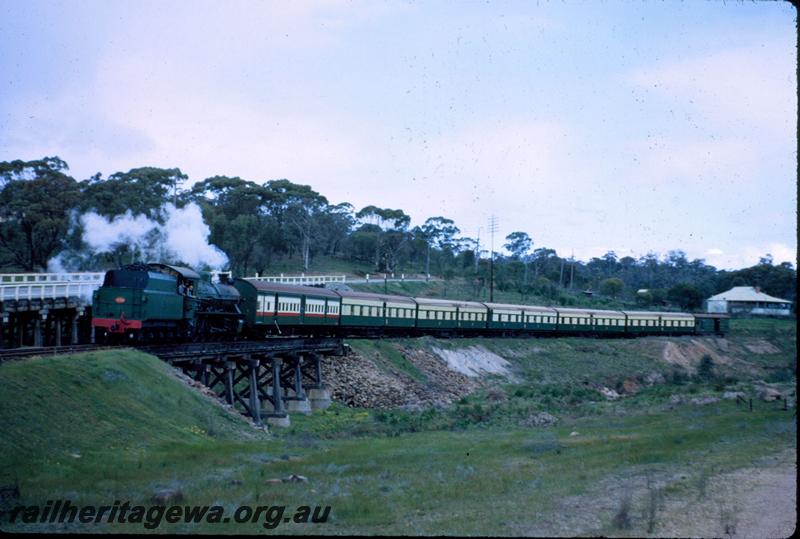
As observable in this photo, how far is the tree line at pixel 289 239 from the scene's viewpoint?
5294cm

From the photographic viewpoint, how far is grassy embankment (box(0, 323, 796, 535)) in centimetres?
1370

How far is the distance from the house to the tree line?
2.85 m

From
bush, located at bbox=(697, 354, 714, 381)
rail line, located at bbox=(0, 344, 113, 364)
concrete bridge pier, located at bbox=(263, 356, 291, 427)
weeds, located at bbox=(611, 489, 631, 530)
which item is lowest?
bush, located at bbox=(697, 354, 714, 381)

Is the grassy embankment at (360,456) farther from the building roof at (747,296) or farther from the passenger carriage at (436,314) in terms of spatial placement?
the building roof at (747,296)

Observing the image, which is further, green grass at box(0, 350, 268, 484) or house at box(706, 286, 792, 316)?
house at box(706, 286, 792, 316)

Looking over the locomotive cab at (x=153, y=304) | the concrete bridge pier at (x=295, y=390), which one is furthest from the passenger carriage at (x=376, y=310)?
the locomotive cab at (x=153, y=304)

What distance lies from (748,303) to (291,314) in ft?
251

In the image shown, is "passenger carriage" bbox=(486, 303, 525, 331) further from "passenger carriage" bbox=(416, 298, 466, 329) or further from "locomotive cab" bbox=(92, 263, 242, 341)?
"locomotive cab" bbox=(92, 263, 242, 341)

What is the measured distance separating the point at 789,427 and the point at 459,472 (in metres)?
13.3

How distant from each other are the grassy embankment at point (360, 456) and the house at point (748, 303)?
225 feet

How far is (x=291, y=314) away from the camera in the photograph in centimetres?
4053

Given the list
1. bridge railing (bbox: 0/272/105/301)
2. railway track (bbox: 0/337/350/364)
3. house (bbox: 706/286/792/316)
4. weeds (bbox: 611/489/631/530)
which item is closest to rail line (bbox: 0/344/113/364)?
railway track (bbox: 0/337/350/364)

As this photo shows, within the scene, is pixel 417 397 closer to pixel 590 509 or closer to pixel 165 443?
pixel 165 443

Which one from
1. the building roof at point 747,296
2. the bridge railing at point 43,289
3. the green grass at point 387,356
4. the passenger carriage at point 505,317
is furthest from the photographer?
the building roof at point 747,296
